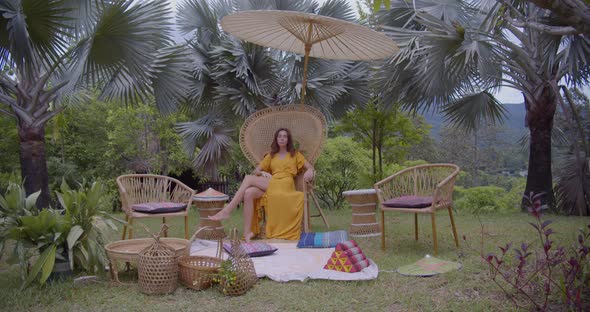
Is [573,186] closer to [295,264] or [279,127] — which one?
[279,127]

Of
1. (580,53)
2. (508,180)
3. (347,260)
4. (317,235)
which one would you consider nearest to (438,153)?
(508,180)

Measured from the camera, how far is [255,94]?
24.7 feet

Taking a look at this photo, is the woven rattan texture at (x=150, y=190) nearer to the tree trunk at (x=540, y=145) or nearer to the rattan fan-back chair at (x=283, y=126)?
the rattan fan-back chair at (x=283, y=126)

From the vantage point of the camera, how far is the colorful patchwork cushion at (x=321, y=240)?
5005 mm

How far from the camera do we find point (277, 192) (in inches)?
220

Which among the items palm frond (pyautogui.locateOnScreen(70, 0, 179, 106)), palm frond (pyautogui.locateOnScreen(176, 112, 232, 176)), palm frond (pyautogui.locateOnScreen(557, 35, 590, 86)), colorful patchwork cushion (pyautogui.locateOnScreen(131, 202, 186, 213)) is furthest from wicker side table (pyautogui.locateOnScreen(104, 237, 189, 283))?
palm frond (pyautogui.locateOnScreen(557, 35, 590, 86))

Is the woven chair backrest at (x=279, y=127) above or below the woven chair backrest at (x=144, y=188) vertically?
above

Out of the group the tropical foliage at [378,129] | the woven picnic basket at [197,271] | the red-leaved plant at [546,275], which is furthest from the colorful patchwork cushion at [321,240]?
the tropical foliage at [378,129]

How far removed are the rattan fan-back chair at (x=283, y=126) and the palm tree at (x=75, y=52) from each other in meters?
1.19

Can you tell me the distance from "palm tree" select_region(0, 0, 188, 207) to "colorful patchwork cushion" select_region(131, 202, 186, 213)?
4.62ft

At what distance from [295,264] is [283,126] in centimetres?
237

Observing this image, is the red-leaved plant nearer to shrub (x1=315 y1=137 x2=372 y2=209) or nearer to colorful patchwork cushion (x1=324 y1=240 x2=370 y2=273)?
colorful patchwork cushion (x1=324 y1=240 x2=370 y2=273)

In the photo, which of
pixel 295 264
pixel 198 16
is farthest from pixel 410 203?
pixel 198 16

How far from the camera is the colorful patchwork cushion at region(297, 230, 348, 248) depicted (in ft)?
16.4
